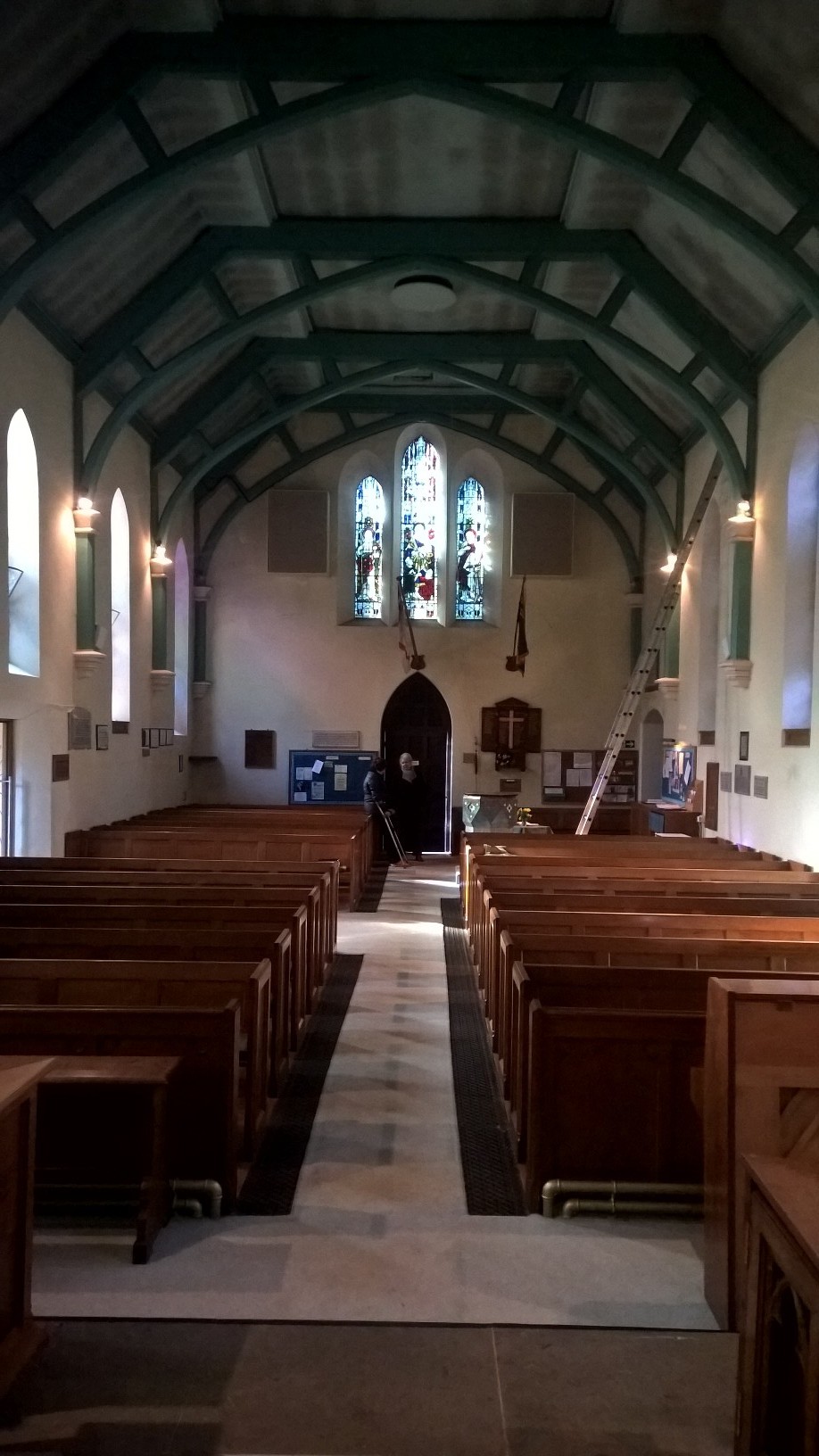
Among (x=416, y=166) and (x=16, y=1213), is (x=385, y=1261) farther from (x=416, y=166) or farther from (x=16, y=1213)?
(x=416, y=166)

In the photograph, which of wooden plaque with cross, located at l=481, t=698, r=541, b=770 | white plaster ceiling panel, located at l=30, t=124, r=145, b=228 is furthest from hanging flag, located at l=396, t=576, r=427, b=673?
white plaster ceiling panel, located at l=30, t=124, r=145, b=228

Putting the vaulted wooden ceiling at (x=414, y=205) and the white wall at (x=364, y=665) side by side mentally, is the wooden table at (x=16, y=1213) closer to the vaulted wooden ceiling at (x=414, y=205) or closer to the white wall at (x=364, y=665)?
the vaulted wooden ceiling at (x=414, y=205)

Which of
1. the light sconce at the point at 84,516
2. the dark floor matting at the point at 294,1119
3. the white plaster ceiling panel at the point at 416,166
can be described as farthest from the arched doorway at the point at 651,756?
the dark floor matting at the point at 294,1119

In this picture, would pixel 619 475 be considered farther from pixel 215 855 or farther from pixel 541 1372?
pixel 541 1372

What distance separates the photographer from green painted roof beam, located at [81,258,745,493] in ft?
30.9

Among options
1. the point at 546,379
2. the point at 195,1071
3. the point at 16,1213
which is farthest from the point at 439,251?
the point at 16,1213

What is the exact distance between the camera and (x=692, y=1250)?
124 inches

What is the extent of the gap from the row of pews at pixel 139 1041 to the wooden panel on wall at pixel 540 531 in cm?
969

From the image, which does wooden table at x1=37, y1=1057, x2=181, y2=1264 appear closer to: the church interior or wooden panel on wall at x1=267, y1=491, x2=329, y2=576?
the church interior

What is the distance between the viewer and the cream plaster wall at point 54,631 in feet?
26.8

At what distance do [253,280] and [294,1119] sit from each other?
866 cm

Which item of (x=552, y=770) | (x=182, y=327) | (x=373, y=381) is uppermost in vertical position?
(x=373, y=381)

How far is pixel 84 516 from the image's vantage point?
9.34 meters

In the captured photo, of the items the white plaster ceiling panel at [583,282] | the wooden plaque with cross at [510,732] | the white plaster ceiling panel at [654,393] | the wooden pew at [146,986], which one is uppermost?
the white plaster ceiling panel at [583,282]
